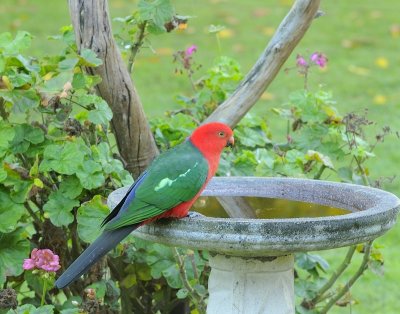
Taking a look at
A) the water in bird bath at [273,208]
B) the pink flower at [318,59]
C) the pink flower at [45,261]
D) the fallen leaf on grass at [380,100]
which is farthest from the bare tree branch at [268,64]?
the fallen leaf on grass at [380,100]

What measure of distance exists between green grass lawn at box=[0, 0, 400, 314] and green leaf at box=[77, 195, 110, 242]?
2380mm

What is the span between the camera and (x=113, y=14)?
36.3 ft

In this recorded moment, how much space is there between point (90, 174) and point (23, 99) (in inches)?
13.7

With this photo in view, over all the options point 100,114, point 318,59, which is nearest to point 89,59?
point 100,114

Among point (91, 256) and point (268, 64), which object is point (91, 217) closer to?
point (91, 256)

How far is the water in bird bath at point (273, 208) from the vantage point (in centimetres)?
296

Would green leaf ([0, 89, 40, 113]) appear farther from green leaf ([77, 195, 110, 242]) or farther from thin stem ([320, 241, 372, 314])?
thin stem ([320, 241, 372, 314])

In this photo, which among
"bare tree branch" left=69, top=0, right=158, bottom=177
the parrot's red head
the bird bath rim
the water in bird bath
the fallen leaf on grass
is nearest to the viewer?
the bird bath rim

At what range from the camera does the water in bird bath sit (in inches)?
116

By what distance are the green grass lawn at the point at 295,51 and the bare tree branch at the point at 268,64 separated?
1.87 metres

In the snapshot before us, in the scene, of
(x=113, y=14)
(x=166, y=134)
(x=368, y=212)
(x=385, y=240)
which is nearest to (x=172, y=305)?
(x=166, y=134)

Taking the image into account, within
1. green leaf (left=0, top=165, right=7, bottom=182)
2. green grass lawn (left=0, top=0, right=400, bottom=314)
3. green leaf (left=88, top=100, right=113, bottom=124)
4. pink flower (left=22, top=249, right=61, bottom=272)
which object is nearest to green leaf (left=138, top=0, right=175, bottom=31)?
green leaf (left=88, top=100, right=113, bottom=124)

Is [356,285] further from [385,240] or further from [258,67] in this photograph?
[258,67]

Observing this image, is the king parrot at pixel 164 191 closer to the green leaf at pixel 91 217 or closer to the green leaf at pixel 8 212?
the green leaf at pixel 91 217
